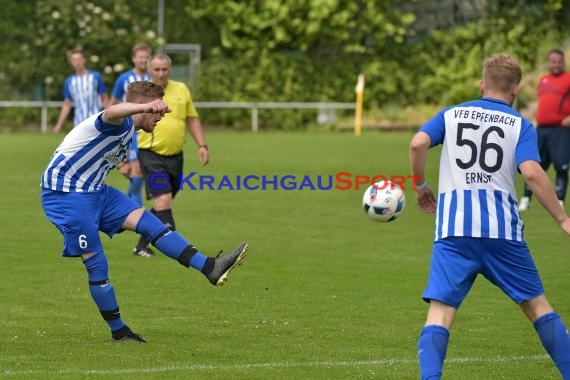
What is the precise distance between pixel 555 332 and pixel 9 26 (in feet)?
108

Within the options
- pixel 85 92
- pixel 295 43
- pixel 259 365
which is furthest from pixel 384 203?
pixel 295 43

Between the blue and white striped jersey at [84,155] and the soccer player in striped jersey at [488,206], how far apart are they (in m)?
2.47

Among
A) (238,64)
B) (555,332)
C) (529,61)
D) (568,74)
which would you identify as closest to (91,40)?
(238,64)

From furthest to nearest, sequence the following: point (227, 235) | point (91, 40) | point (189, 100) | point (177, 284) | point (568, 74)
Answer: point (91, 40), point (568, 74), point (227, 235), point (189, 100), point (177, 284)

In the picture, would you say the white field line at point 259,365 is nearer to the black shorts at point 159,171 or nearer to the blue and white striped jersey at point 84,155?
the blue and white striped jersey at point 84,155

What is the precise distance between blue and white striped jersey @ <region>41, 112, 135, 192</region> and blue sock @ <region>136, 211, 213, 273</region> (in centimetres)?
44

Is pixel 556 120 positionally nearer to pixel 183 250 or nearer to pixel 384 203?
pixel 384 203

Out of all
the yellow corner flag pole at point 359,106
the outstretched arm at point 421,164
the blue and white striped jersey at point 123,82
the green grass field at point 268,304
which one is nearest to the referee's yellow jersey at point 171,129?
the green grass field at point 268,304

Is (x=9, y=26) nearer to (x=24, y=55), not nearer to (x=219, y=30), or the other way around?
(x=24, y=55)

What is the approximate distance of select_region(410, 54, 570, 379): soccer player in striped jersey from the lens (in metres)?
6.47

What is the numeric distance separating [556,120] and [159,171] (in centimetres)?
700

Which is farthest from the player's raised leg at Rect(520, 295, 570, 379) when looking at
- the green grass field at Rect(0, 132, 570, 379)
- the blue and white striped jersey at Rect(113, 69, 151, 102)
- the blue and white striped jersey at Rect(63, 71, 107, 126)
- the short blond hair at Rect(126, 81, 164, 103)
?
the blue and white striped jersey at Rect(63, 71, 107, 126)

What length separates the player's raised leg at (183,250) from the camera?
8.00 meters

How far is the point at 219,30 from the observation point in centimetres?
3956
